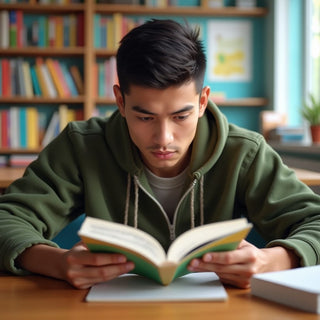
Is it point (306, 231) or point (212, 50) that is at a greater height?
point (212, 50)

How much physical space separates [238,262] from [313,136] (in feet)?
8.38

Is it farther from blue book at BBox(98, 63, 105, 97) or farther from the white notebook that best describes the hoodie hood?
blue book at BBox(98, 63, 105, 97)

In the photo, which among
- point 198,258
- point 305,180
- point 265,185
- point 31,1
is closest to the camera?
point 198,258

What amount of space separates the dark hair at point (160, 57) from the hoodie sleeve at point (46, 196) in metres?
0.28

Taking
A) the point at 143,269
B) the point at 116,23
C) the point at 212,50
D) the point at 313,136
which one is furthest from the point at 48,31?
the point at 143,269

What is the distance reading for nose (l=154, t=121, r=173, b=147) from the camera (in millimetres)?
1158

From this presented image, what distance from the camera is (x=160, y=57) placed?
3.88 feet

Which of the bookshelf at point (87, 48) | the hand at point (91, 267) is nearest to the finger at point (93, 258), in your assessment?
the hand at point (91, 267)

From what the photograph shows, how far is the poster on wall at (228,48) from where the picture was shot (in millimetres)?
4277

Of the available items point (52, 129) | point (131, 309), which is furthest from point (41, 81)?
point (131, 309)

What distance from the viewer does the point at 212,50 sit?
4.28 m

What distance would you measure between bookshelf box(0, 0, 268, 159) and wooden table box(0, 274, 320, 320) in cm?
324

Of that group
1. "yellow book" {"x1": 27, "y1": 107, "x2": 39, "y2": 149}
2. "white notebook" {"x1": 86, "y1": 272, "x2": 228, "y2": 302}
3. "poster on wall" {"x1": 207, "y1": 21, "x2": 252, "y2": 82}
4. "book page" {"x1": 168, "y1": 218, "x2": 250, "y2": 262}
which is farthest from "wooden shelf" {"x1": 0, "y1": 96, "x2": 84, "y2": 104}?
"book page" {"x1": 168, "y1": 218, "x2": 250, "y2": 262}

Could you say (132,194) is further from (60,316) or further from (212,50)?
(212,50)
